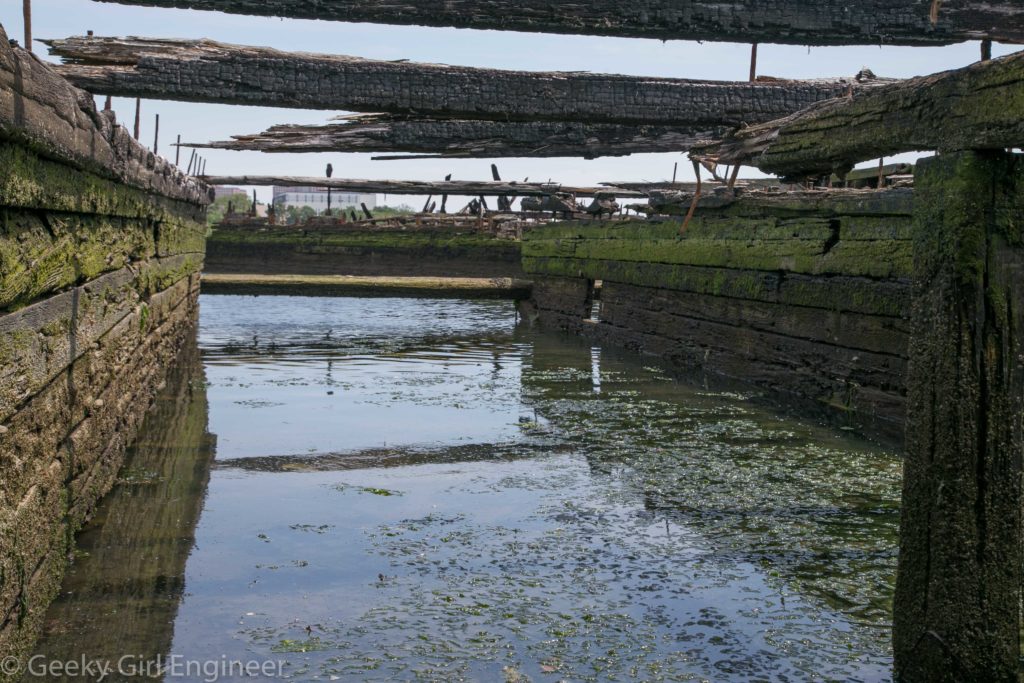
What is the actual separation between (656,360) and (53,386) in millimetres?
8121

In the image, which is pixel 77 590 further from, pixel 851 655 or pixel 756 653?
pixel 851 655

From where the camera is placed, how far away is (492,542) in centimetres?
472

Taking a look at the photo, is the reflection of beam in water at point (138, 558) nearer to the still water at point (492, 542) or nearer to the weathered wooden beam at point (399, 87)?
the still water at point (492, 542)

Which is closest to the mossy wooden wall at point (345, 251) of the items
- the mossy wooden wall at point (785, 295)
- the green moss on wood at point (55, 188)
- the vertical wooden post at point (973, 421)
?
the mossy wooden wall at point (785, 295)

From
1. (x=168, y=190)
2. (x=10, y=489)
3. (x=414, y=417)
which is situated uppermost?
(x=168, y=190)

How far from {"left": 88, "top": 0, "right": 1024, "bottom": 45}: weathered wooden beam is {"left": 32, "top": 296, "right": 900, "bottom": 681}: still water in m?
2.33

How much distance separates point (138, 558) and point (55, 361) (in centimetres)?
104

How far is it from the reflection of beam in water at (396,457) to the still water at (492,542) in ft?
0.09

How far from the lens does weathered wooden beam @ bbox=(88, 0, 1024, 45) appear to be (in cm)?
485

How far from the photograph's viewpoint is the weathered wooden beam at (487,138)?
648 cm

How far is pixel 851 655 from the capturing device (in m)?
3.54

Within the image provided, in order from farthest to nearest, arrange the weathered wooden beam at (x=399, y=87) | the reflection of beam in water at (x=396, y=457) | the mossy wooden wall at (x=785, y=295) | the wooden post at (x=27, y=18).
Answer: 1. the mossy wooden wall at (x=785, y=295)
2. the reflection of beam in water at (x=396, y=457)
3. the weathered wooden beam at (x=399, y=87)
4. the wooden post at (x=27, y=18)

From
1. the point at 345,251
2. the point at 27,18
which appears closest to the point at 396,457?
the point at 27,18

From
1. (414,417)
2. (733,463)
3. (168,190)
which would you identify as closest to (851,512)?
(733,463)
